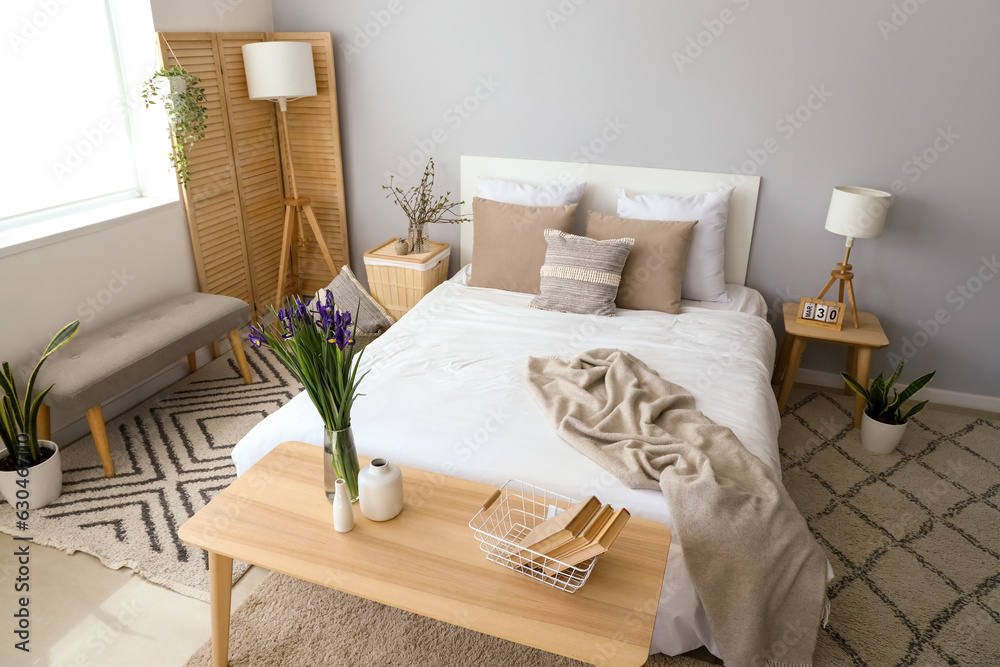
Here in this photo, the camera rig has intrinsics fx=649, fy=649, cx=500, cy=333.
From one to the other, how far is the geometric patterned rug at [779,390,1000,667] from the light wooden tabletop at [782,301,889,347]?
1.41 feet

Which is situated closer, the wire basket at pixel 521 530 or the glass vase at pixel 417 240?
the wire basket at pixel 521 530

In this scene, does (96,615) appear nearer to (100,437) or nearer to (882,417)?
(100,437)

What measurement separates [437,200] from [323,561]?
258cm

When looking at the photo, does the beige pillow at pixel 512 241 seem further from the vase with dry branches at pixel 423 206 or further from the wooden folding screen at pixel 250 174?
the wooden folding screen at pixel 250 174

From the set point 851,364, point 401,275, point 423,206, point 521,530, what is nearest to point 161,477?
point 401,275

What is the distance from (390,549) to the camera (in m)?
1.54

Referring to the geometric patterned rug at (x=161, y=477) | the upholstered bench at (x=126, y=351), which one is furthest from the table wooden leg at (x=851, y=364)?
the upholstered bench at (x=126, y=351)

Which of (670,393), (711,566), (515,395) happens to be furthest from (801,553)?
(515,395)

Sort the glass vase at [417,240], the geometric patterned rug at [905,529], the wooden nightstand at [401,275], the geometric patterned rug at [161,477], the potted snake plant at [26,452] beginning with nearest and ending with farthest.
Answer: the geometric patterned rug at [905,529] → the geometric patterned rug at [161,477] → the potted snake plant at [26,452] → the wooden nightstand at [401,275] → the glass vase at [417,240]

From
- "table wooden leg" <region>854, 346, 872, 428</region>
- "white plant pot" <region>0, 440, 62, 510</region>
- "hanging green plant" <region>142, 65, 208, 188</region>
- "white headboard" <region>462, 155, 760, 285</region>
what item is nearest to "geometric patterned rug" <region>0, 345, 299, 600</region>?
"white plant pot" <region>0, 440, 62, 510</region>

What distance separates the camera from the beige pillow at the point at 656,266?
2.97 metres

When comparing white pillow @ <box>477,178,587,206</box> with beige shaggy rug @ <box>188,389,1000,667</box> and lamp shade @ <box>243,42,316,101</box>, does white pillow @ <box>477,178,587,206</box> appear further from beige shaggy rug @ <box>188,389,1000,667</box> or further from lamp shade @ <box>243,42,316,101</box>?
beige shaggy rug @ <box>188,389,1000,667</box>

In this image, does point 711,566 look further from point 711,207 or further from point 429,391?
point 711,207

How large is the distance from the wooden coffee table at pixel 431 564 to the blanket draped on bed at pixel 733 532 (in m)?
0.17
